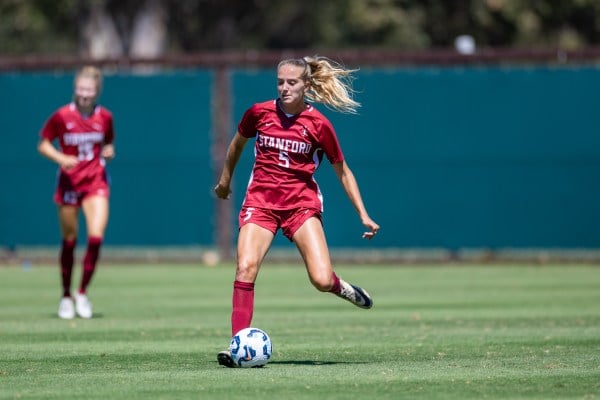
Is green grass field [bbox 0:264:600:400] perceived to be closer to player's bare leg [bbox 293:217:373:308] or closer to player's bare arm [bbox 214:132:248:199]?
player's bare leg [bbox 293:217:373:308]

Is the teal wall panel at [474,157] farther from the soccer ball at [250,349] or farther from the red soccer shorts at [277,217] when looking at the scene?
the soccer ball at [250,349]

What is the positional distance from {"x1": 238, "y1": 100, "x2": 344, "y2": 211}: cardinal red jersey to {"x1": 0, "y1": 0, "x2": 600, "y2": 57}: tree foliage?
101 feet

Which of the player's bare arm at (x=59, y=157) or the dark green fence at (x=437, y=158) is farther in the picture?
the dark green fence at (x=437, y=158)

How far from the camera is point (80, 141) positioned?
15.2 m

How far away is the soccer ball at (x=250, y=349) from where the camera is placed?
9875mm

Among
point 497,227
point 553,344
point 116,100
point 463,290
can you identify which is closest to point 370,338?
point 553,344

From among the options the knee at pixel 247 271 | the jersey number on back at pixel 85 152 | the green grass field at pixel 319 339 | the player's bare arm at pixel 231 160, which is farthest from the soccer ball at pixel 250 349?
the jersey number on back at pixel 85 152

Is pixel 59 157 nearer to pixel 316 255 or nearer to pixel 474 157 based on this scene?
pixel 316 255

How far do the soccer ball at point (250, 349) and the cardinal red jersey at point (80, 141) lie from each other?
18.1 ft

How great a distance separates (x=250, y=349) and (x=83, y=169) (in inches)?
226

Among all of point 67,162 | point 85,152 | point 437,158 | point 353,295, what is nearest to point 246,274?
point 353,295

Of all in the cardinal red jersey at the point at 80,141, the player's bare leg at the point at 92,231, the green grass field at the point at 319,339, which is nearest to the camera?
the green grass field at the point at 319,339

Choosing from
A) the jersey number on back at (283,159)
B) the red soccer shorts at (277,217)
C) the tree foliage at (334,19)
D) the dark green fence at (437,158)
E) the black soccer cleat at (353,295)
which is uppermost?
the tree foliage at (334,19)

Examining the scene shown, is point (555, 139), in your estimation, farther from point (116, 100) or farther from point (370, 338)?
point (370, 338)
